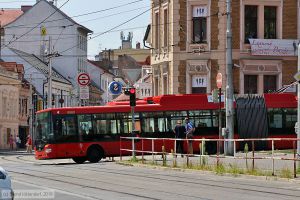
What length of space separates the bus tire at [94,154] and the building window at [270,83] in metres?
14.2

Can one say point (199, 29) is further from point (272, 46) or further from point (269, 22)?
point (272, 46)

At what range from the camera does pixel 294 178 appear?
22.7m

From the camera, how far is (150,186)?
855 inches

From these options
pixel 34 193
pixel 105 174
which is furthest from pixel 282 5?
pixel 34 193

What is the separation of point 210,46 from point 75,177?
79.9ft

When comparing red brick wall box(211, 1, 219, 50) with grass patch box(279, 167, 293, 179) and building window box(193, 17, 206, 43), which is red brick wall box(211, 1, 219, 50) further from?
grass patch box(279, 167, 293, 179)

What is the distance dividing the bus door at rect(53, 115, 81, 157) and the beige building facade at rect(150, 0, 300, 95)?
36.9ft

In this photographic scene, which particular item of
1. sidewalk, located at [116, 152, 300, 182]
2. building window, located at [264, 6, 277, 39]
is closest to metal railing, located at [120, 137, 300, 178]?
sidewalk, located at [116, 152, 300, 182]

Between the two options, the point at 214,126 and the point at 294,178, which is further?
the point at 214,126

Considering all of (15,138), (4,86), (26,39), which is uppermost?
(26,39)

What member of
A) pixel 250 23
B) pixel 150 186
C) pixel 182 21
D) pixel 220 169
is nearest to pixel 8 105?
pixel 182 21

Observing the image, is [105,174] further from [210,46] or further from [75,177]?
[210,46]

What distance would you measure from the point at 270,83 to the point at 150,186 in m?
28.9

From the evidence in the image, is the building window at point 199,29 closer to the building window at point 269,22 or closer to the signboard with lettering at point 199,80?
the signboard with lettering at point 199,80
